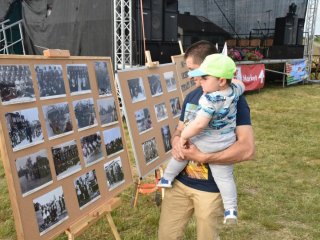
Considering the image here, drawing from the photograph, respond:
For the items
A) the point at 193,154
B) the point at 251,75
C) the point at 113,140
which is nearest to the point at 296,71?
the point at 251,75

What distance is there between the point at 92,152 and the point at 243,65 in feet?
31.3

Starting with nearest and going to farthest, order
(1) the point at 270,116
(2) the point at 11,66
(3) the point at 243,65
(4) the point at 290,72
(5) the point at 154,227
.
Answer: (2) the point at 11,66, (5) the point at 154,227, (1) the point at 270,116, (3) the point at 243,65, (4) the point at 290,72

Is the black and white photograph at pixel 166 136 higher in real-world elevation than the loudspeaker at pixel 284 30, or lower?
lower

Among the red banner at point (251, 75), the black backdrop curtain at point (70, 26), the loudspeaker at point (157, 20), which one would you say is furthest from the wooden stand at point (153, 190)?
the red banner at point (251, 75)

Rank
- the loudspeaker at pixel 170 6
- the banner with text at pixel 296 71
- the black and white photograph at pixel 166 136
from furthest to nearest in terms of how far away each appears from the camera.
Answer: the banner with text at pixel 296 71, the loudspeaker at pixel 170 6, the black and white photograph at pixel 166 136

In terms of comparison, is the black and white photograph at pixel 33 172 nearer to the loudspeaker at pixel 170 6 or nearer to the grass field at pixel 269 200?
the grass field at pixel 269 200

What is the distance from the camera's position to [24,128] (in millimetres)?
1917

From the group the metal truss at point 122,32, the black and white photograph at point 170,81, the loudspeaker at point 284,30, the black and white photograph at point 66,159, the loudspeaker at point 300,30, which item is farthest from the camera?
the loudspeaker at point 300,30

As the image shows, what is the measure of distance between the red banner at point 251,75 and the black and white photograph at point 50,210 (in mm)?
9550

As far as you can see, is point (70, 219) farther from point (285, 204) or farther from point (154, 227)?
point (285, 204)

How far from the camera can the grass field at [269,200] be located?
3.32m

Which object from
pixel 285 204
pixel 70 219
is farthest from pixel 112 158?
pixel 285 204

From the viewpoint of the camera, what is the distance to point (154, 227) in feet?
11.0

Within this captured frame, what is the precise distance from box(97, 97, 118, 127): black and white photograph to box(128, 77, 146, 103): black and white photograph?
0.32 metres
